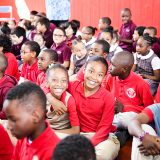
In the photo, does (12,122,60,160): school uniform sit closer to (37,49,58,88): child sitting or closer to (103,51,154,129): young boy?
(103,51,154,129): young boy

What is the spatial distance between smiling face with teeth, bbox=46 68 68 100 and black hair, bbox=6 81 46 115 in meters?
0.59

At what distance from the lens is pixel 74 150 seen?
63 centimetres

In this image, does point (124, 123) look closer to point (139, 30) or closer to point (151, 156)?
point (151, 156)

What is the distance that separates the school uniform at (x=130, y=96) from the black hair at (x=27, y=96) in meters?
1.14

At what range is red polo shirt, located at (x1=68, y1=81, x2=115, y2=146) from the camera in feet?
4.85

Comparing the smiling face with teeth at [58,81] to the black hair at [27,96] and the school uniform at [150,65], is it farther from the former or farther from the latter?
the school uniform at [150,65]

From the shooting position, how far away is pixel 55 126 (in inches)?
60.6

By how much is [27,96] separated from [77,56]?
6.79 ft

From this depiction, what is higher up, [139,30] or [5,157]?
[139,30]

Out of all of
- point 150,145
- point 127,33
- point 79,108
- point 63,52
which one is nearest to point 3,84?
point 79,108

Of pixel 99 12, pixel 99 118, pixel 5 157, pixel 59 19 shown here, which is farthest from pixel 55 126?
pixel 99 12

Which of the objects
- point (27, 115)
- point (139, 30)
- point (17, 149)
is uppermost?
point (139, 30)

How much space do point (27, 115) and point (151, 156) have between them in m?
0.82

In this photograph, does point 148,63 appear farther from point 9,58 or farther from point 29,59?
point 9,58
